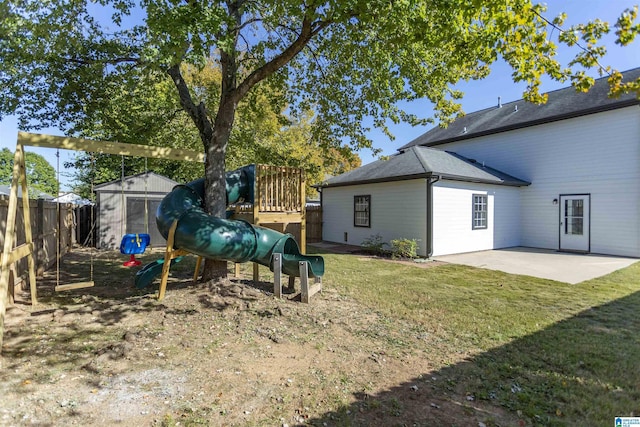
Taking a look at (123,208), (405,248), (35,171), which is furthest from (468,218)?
(35,171)

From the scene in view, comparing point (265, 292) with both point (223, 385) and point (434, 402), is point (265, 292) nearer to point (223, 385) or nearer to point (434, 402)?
point (223, 385)

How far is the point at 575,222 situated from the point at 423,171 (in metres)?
6.71

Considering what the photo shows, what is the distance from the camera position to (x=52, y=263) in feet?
30.1

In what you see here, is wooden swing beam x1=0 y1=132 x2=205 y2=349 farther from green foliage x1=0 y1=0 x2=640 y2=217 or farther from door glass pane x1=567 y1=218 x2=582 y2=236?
door glass pane x1=567 y1=218 x2=582 y2=236

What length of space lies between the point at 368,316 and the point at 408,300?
4.00 ft

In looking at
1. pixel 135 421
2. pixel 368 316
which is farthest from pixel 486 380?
pixel 135 421

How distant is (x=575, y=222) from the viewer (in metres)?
12.8

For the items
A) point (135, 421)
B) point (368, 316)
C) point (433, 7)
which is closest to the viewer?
point (135, 421)

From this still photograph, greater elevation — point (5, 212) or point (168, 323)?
point (5, 212)

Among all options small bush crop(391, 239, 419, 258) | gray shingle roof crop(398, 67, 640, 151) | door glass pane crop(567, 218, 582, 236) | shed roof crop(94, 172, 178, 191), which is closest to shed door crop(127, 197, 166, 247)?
shed roof crop(94, 172, 178, 191)

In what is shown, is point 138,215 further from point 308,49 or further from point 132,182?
point 308,49

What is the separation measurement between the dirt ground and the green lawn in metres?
0.27

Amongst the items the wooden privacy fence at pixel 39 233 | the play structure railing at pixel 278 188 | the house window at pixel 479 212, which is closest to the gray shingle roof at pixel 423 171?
the house window at pixel 479 212

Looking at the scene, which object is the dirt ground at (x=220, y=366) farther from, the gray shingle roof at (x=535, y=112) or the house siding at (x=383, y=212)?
the gray shingle roof at (x=535, y=112)
